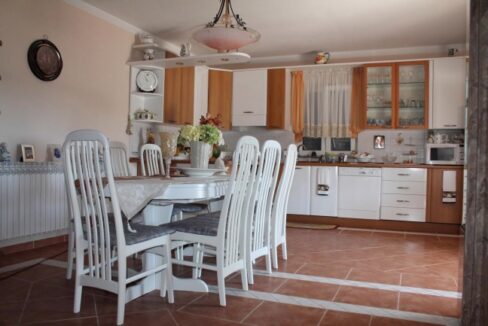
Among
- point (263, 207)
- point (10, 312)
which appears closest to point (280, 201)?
point (263, 207)

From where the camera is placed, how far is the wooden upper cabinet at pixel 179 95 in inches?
221

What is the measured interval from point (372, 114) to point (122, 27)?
11.5ft

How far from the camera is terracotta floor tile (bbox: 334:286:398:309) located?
246 cm

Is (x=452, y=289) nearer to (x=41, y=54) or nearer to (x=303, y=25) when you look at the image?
(x=303, y=25)

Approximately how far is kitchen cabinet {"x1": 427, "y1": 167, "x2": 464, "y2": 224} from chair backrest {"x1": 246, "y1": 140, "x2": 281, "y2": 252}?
2923 millimetres

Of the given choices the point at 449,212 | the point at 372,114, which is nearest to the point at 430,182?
the point at 449,212

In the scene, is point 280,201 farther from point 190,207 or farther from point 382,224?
point 382,224

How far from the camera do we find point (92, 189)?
2.13 m

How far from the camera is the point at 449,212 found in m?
5.03

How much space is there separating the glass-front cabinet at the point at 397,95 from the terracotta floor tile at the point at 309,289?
11.1ft

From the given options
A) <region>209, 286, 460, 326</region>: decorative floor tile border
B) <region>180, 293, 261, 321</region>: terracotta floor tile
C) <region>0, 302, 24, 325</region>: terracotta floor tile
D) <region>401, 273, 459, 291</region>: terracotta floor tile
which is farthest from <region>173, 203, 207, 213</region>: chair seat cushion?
<region>401, 273, 459, 291</region>: terracotta floor tile

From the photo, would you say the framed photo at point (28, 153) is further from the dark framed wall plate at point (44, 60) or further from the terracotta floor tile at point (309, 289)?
Answer: the terracotta floor tile at point (309, 289)

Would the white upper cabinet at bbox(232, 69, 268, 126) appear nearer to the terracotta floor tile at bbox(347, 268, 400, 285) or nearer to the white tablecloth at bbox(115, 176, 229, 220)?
the terracotta floor tile at bbox(347, 268, 400, 285)

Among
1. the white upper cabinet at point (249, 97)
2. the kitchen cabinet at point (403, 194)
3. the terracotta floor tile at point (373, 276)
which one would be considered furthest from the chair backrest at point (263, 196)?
the white upper cabinet at point (249, 97)
